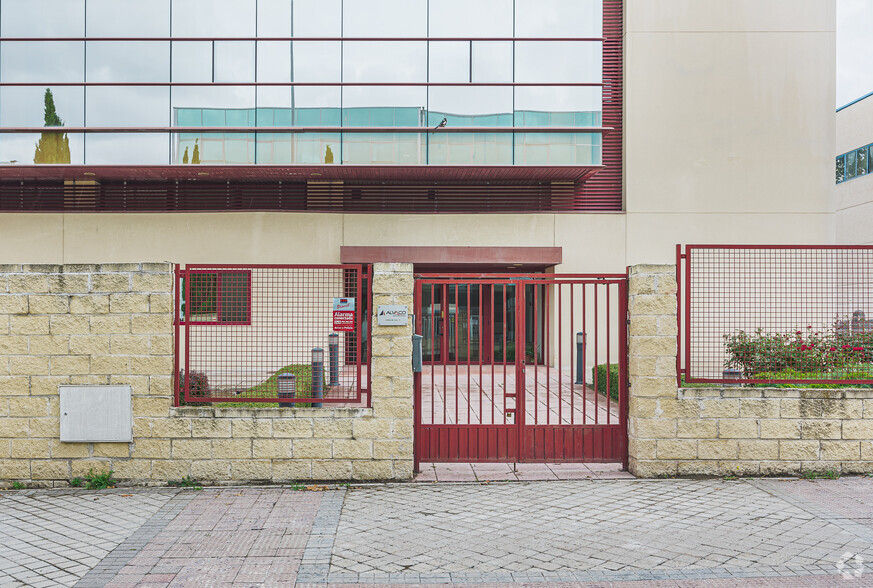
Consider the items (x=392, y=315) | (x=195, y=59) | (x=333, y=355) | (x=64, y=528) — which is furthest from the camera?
(x=195, y=59)

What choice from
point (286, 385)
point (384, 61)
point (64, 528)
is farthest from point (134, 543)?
point (384, 61)

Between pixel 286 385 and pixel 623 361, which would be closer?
pixel 286 385

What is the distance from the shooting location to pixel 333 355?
25.3ft

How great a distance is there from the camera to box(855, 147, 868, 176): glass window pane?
31234mm

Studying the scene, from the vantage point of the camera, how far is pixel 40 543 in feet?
18.2

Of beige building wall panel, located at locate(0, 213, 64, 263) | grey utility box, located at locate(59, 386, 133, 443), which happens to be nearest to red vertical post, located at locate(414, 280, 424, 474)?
grey utility box, located at locate(59, 386, 133, 443)

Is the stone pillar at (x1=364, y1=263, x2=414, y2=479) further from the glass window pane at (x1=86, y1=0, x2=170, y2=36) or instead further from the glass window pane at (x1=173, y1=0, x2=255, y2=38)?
the glass window pane at (x1=86, y1=0, x2=170, y2=36)

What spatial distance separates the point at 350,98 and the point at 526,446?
40.7ft

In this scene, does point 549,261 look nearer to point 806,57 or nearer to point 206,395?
point 806,57

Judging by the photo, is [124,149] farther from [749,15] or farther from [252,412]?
[749,15]

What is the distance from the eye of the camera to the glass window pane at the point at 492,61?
58.6 ft

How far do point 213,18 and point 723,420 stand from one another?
15.9m

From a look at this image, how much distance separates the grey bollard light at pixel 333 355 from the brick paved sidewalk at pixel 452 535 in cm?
118

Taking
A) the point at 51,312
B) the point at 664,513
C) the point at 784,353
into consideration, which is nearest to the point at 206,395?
the point at 51,312
